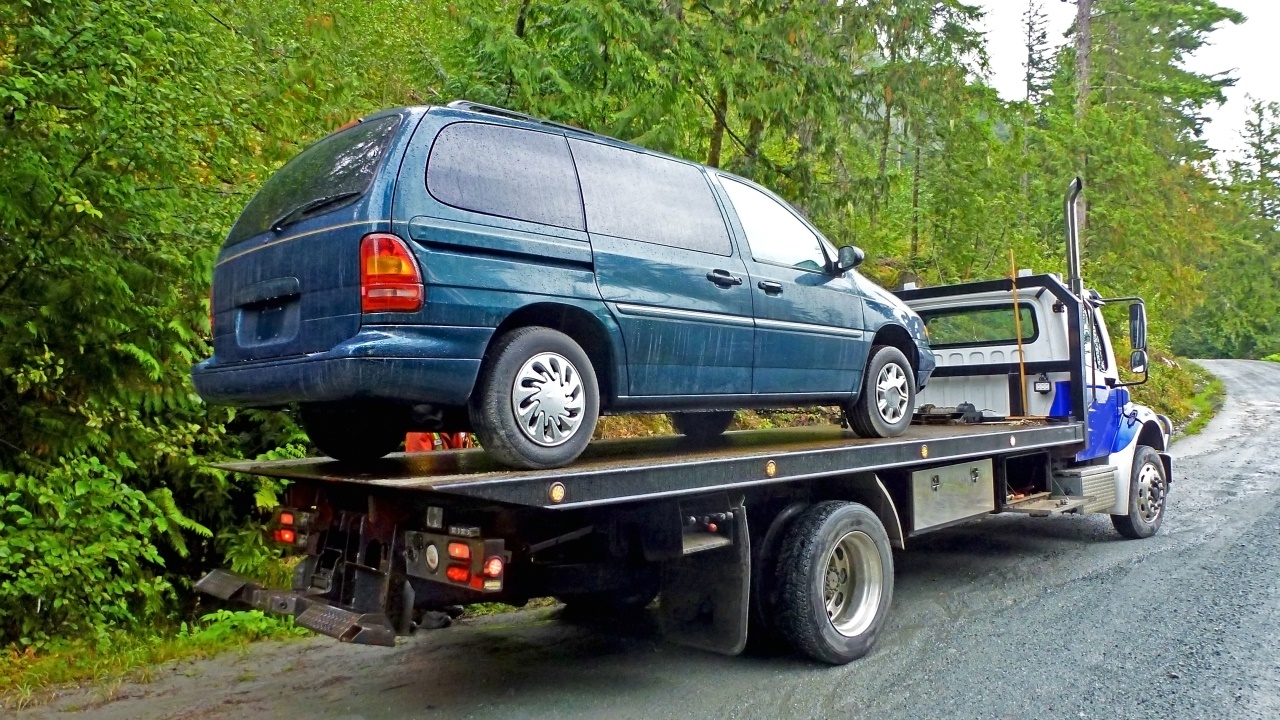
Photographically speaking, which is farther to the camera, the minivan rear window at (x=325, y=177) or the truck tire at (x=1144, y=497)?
the truck tire at (x=1144, y=497)

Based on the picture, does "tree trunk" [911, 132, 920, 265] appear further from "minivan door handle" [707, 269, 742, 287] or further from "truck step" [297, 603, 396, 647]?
"truck step" [297, 603, 396, 647]

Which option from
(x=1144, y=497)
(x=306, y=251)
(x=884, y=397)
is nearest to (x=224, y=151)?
(x=306, y=251)

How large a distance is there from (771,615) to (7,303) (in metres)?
4.59

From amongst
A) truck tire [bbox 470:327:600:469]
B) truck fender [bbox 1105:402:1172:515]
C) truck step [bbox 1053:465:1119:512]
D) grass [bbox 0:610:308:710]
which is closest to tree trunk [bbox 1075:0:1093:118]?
truck fender [bbox 1105:402:1172:515]

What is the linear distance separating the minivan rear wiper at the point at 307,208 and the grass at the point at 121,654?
1.95m

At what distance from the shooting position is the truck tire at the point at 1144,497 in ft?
26.3

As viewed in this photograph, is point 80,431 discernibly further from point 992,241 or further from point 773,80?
point 992,241

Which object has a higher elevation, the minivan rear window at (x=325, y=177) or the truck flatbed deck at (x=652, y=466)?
the minivan rear window at (x=325, y=177)

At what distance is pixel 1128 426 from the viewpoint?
8305 millimetres

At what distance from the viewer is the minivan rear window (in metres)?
3.69

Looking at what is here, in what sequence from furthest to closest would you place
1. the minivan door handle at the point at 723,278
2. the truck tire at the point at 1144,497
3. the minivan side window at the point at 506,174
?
1. the truck tire at the point at 1144,497
2. the minivan door handle at the point at 723,278
3. the minivan side window at the point at 506,174

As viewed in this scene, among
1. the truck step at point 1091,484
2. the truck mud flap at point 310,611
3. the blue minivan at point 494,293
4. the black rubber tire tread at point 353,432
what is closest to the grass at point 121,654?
the truck mud flap at point 310,611

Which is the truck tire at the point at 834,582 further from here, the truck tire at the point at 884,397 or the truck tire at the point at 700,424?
the truck tire at the point at 700,424

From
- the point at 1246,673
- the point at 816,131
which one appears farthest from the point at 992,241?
the point at 1246,673
